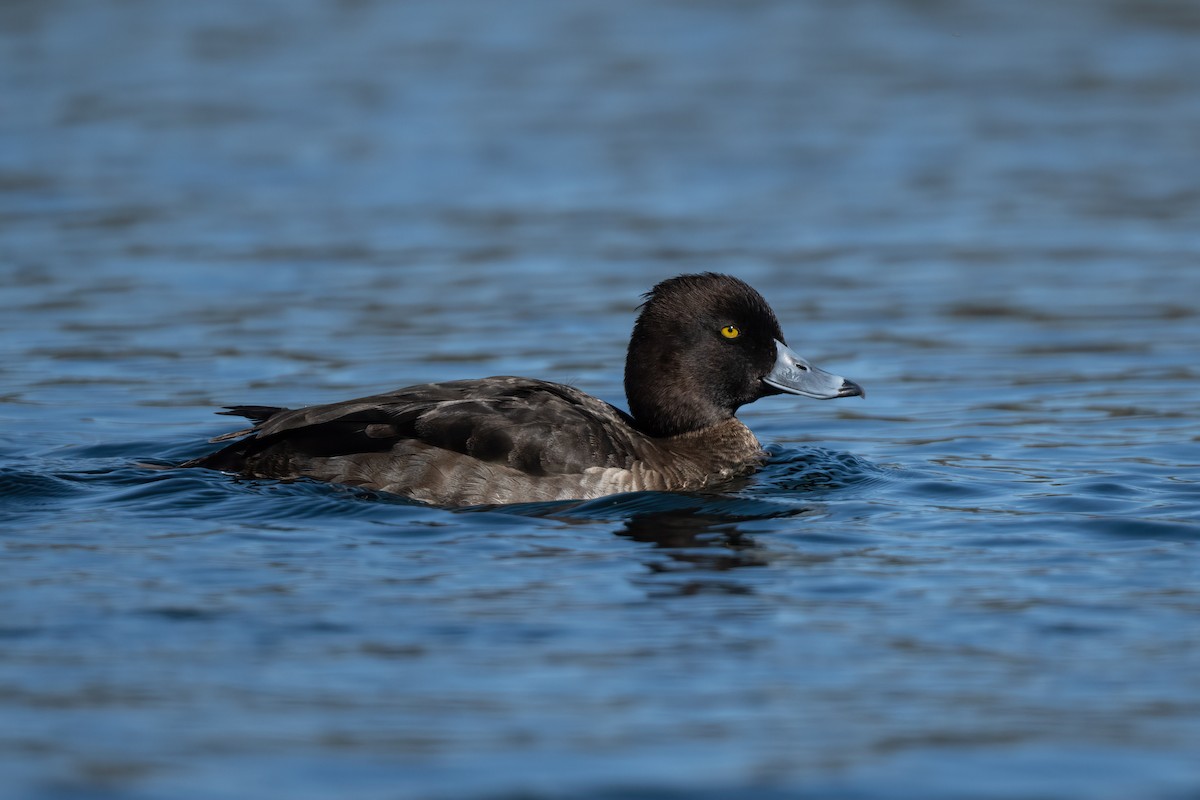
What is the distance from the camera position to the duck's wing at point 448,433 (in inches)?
319

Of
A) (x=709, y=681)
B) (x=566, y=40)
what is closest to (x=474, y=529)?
(x=709, y=681)

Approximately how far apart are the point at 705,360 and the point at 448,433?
1599 millimetres

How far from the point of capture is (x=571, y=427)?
325 inches

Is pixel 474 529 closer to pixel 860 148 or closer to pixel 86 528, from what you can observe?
pixel 86 528

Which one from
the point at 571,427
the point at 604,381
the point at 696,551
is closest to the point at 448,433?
the point at 571,427

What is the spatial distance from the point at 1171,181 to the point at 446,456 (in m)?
11.0

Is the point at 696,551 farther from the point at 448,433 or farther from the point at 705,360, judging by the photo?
the point at 705,360

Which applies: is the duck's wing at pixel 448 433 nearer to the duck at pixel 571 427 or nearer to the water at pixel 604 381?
the duck at pixel 571 427

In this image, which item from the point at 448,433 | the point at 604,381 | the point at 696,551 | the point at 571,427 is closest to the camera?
the point at 696,551

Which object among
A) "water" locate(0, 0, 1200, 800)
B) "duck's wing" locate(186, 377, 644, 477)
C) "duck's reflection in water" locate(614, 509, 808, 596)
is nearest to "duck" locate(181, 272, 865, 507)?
"duck's wing" locate(186, 377, 644, 477)

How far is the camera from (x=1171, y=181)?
16.8 meters

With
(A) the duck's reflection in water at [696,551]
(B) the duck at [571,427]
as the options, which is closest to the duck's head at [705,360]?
(B) the duck at [571,427]

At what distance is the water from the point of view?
528 centimetres

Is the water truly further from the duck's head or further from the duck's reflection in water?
the duck's head
